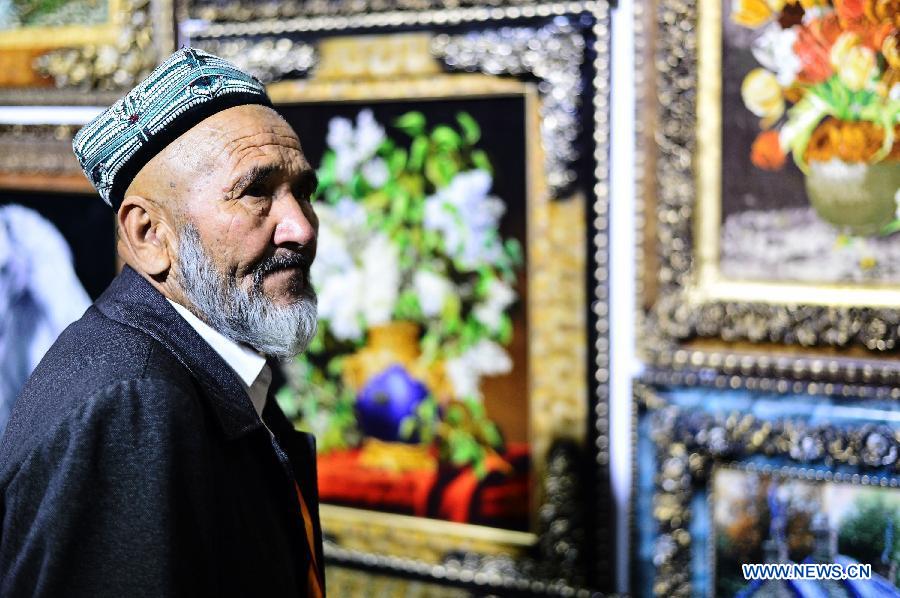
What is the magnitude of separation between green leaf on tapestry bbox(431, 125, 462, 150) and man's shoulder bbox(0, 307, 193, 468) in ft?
3.23

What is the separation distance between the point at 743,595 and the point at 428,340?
0.83m

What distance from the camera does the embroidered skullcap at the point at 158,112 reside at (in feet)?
3.63

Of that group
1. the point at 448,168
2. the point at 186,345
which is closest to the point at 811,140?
the point at 448,168

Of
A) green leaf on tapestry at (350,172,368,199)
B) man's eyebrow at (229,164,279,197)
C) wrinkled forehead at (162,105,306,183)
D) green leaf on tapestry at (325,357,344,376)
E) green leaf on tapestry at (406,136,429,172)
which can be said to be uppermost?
green leaf on tapestry at (406,136,429,172)

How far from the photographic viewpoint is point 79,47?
7.38 feet

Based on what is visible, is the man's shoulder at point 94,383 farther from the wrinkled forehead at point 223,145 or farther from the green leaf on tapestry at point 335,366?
the green leaf on tapestry at point 335,366

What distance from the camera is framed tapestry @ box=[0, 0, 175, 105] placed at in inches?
85.2

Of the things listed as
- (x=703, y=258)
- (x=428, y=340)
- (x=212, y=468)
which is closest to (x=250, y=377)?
(x=212, y=468)

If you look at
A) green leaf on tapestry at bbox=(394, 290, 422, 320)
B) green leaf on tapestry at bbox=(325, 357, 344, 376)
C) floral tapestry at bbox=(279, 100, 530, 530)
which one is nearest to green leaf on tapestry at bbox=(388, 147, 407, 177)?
floral tapestry at bbox=(279, 100, 530, 530)

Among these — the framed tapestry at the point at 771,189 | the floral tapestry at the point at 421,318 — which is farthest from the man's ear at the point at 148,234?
the framed tapestry at the point at 771,189

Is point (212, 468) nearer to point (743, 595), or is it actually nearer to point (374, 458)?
point (374, 458)

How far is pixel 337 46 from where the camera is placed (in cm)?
196

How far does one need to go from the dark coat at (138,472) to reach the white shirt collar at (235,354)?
6cm

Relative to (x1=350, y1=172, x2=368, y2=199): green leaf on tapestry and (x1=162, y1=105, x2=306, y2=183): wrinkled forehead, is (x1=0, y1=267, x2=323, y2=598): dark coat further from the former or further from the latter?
(x1=350, y1=172, x2=368, y2=199): green leaf on tapestry
